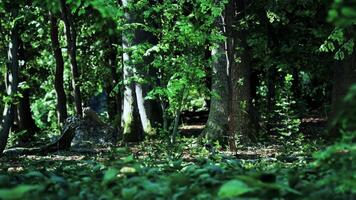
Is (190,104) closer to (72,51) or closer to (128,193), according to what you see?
(72,51)

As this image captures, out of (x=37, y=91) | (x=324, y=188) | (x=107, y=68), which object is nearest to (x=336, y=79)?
(x=324, y=188)

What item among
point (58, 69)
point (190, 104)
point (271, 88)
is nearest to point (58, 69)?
point (58, 69)

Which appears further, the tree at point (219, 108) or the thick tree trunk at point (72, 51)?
the thick tree trunk at point (72, 51)

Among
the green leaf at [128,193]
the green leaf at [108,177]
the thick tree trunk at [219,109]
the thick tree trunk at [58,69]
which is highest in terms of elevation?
the thick tree trunk at [58,69]

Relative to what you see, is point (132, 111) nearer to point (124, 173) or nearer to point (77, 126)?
point (77, 126)

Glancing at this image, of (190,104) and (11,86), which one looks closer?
(11,86)

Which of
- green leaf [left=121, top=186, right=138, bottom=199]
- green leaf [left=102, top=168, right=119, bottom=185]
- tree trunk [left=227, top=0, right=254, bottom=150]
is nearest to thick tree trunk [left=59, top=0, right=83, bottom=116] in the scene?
tree trunk [left=227, top=0, right=254, bottom=150]

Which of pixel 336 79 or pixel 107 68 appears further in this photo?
pixel 107 68

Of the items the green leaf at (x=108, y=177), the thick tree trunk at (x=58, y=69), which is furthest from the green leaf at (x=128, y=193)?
the thick tree trunk at (x=58, y=69)

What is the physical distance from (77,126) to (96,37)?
31.1ft

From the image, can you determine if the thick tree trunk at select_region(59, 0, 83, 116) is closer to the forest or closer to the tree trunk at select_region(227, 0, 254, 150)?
the forest

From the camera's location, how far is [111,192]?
406 centimetres

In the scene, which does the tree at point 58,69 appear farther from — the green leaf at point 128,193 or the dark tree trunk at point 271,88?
the green leaf at point 128,193

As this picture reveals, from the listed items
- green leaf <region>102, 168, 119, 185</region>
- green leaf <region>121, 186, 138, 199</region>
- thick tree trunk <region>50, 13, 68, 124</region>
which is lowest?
green leaf <region>121, 186, 138, 199</region>
